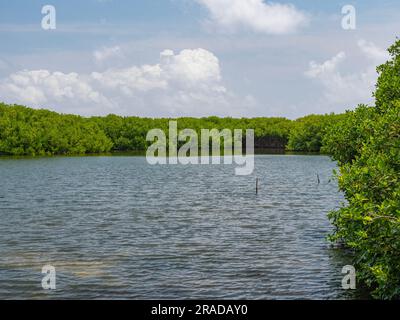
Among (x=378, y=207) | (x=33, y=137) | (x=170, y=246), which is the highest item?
(x=33, y=137)

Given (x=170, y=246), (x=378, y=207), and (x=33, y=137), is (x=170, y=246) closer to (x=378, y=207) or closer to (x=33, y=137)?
(x=378, y=207)

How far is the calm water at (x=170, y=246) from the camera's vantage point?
23.6 m

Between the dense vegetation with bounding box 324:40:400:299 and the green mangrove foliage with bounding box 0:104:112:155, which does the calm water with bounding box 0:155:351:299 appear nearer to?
the dense vegetation with bounding box 324:40:400:299

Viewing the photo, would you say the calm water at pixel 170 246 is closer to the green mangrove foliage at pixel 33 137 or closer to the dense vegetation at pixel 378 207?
the dense vegetation at pixel 378 207

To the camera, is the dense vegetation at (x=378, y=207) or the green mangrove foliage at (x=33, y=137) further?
the green mangrove foliage at (x=33, y=137)

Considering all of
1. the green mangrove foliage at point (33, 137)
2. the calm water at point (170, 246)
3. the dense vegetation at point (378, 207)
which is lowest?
the calm water at point (170, 246)

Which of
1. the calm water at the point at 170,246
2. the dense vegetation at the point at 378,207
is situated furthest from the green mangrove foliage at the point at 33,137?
the dense vegetation at the point at 378,207

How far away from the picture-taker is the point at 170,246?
104ft

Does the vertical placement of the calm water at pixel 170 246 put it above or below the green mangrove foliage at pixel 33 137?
below

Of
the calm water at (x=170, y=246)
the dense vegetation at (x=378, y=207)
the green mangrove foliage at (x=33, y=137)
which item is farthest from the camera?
the green mangrove foliage at (x=33, y=137)

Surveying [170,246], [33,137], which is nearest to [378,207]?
[170,246]

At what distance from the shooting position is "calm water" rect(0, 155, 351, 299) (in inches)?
931

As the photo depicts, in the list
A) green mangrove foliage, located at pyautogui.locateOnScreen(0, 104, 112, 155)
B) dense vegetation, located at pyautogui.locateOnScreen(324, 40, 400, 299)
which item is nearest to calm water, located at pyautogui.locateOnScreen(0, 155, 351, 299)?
dense vegetation, located at pyautogui.locateOnScreen(324, 40, 400, 299)
